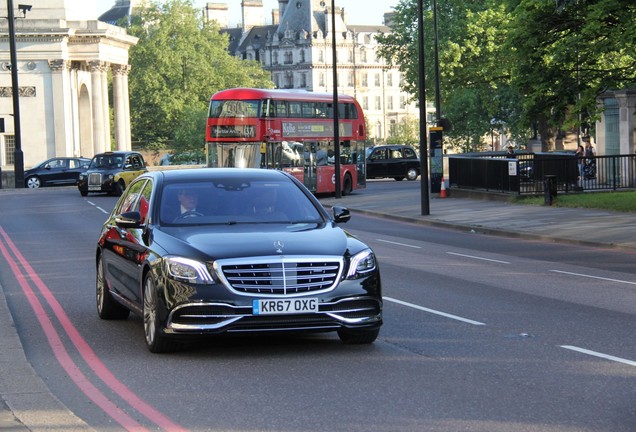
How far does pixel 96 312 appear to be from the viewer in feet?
46.2

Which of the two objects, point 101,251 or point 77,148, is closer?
point 101,251

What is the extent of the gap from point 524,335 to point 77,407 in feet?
15.5

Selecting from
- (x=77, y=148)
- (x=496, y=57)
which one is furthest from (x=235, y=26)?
(x=496, y=57)

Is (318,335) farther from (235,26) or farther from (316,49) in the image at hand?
(235,26)

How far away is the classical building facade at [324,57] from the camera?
176 meters

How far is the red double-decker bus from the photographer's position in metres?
45.8

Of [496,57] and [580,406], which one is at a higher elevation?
[496,57]

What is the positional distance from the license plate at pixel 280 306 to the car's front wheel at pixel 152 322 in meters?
0.89

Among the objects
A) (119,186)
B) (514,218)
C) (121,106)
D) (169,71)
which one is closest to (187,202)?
(514,218)

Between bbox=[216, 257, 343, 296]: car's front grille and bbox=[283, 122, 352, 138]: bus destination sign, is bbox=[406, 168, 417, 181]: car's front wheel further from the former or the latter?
bbox=[216, 257, 343, 296]: car's front grille

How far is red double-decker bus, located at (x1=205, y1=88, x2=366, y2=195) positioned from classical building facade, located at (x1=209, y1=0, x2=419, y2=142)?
123 metres

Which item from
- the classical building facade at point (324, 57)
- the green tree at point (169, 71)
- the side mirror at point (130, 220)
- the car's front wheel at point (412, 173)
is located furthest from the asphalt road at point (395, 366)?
the classical building facade at point (324, 57)

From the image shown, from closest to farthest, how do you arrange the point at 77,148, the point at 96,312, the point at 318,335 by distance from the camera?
the point at 318,335
the point at 96,312
the point at 77,148

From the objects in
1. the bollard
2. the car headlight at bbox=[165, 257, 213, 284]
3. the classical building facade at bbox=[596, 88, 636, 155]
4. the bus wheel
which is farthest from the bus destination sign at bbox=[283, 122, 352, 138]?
the car headlight at bbox=[165, 257, 213, 284]
